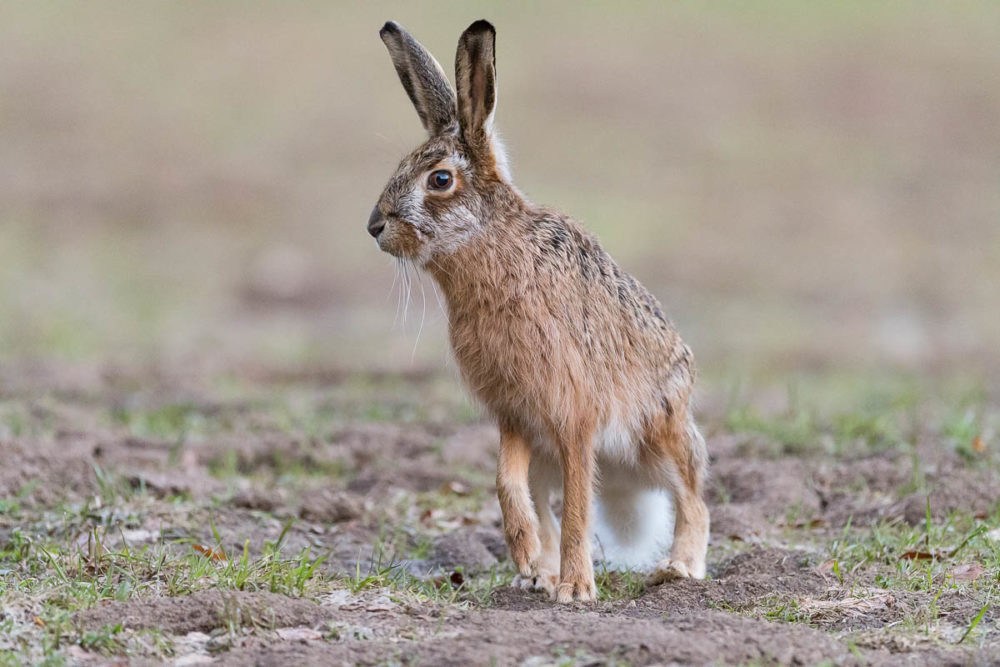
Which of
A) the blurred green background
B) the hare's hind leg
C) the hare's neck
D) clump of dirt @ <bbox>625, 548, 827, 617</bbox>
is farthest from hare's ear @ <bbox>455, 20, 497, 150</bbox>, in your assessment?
the blurred green background

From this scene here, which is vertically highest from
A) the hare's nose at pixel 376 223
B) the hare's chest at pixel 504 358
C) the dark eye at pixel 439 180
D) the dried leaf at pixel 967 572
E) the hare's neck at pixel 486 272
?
the dark eye at pixel 439 180

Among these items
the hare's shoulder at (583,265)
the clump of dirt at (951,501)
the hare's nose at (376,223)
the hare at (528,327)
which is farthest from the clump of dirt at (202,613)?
the clump of dirt at (951,501)

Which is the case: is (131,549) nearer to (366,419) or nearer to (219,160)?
(366,419)

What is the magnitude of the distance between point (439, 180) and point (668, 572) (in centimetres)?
166

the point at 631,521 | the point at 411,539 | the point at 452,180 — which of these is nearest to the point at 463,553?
the point at 411,539

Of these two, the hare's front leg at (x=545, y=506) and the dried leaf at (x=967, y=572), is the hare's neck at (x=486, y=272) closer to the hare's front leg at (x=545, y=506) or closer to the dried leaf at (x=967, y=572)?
the hare's front leg at (x=545, y=506)

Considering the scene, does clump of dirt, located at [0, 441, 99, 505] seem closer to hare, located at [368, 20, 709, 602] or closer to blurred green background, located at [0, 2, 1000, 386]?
hare, located at [368, 20, 709, 602]

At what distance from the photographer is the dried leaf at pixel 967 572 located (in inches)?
184

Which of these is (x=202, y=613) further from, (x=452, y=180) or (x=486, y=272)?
(x=452, y=180)

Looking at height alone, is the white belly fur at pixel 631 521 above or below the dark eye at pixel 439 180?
below

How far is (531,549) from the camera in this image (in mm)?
4781

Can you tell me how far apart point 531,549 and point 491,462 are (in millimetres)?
2254

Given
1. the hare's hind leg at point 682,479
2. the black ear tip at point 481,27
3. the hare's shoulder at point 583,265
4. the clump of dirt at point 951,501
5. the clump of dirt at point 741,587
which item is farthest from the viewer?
the clump of dirt at point 951,501

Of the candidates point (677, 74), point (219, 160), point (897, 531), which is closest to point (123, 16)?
point (219, 160)
